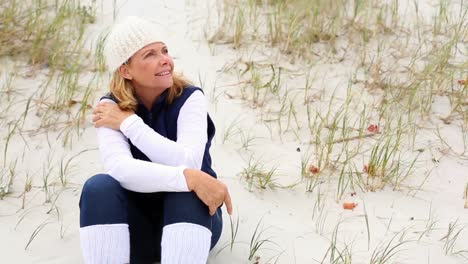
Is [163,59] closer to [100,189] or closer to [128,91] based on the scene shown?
[128,91]

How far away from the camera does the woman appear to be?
7.84 ft

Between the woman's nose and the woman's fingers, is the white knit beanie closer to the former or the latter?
the woman's nose

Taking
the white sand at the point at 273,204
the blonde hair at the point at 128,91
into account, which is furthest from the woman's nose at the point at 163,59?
the white sand at the point at 273,204

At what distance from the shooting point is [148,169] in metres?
2.41

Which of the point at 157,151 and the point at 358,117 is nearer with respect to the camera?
the point at 157,151

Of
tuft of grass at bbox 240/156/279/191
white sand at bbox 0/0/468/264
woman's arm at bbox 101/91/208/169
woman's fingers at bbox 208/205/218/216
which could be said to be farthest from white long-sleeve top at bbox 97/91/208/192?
tuft of grass at bbox 240/156/279/191

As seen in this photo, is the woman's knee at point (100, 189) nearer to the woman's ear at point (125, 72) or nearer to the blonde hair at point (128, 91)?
the blonde hair at point (128, 91)

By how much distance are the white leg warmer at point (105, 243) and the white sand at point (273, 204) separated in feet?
1.58

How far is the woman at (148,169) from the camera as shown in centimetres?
239

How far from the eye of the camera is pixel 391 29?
468 centimetres

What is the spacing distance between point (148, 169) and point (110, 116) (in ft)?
1.07

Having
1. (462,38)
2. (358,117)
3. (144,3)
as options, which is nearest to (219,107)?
(358,117)

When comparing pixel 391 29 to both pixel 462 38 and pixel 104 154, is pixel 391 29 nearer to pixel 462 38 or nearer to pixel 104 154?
pixel 462 38

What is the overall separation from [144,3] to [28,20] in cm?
96
